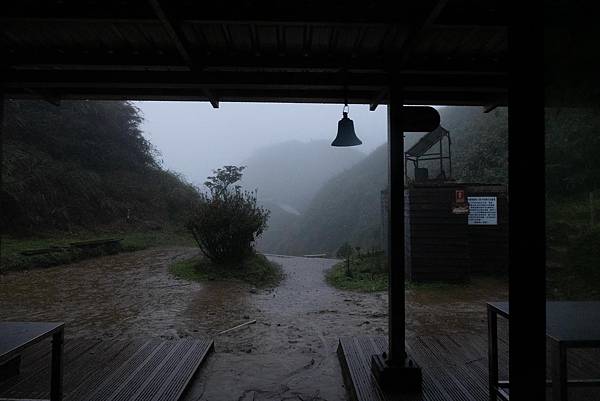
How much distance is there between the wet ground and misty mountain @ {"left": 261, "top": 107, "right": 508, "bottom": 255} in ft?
31.8

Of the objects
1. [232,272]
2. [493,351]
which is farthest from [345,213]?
[493,351]

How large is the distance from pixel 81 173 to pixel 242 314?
40.0 ft

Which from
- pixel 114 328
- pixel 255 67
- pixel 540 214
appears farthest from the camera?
pixel 114 328

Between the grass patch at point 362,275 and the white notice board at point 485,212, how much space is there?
2509 millimetres

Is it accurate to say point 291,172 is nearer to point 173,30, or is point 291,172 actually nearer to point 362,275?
point 362,275

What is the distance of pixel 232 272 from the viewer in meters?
8.33

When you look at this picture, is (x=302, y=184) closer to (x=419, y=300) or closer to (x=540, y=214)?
(x=419, y=300)

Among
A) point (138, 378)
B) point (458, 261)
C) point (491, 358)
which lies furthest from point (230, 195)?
point (491, 358)

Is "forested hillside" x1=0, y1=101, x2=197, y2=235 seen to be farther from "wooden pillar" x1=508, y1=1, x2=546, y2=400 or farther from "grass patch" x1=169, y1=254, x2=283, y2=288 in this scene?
"wooden pillar" x1=508, y1=1, x2=546, y2=400

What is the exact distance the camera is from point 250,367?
3.60 metres

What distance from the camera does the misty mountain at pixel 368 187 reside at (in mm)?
16156

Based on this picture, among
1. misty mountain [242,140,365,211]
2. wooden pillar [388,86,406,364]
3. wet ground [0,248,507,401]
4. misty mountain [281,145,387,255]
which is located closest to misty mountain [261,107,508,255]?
misty mountain [281,145,387,255]

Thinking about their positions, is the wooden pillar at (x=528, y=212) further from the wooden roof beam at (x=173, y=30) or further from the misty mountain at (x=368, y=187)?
the misty mountain at (x=368, y=187)

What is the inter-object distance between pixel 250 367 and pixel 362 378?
1206 mm
